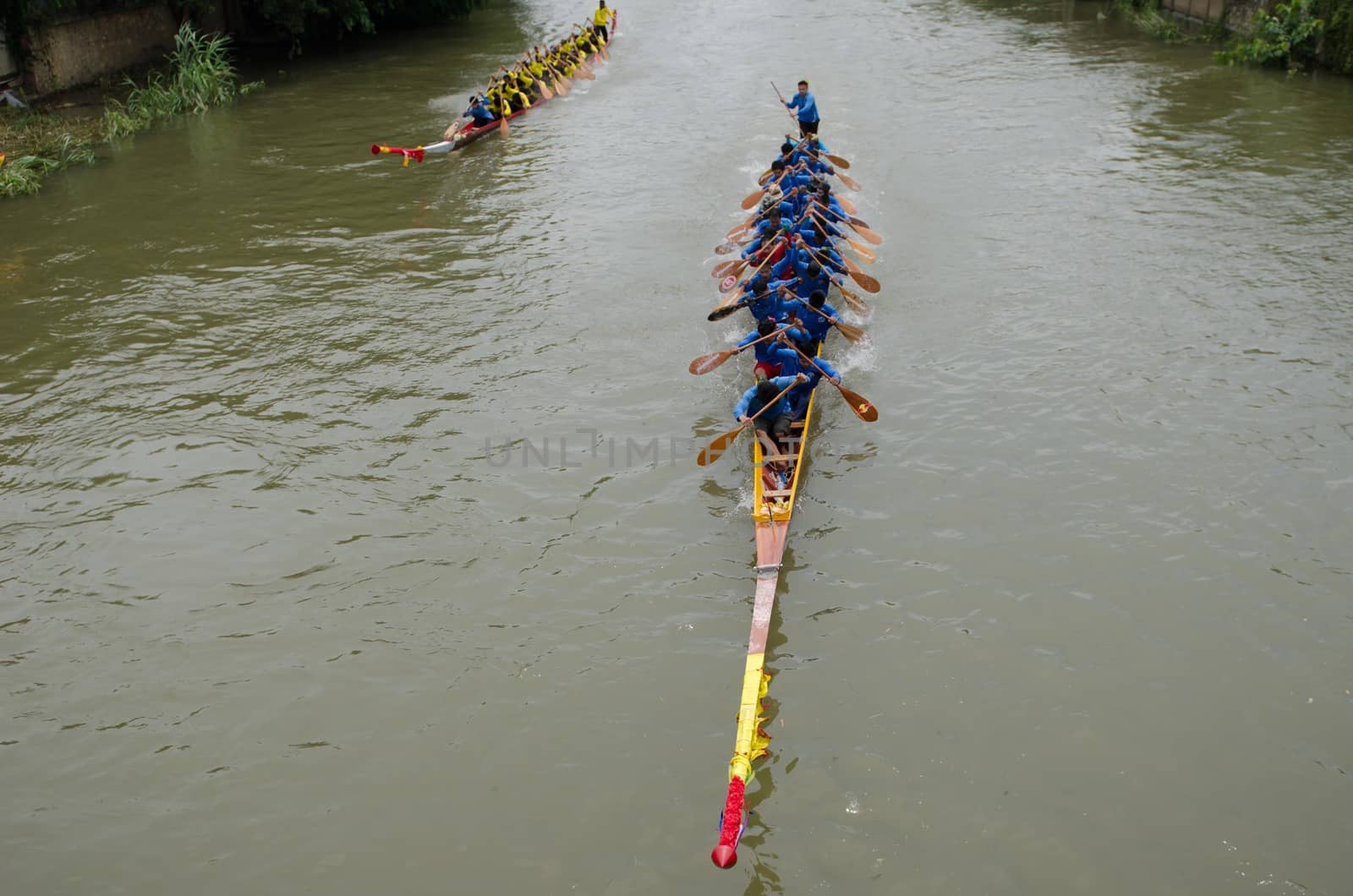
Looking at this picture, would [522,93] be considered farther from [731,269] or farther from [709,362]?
[709,362]

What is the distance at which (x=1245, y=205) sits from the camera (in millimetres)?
15859

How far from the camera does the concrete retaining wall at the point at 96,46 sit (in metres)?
22.2

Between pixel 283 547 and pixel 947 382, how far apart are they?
6951 millimetres

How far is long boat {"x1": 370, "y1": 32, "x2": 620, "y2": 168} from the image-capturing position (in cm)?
1825

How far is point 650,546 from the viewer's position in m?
9.48

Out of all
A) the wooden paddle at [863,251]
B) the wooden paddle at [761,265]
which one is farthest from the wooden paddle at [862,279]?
the wooden paddle at [863,251]

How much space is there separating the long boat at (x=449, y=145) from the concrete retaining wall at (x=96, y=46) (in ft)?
25.8

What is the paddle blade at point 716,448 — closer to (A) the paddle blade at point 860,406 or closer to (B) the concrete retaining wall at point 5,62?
(A) the paddle blade at point 860,406

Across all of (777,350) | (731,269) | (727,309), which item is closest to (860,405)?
(777,350)

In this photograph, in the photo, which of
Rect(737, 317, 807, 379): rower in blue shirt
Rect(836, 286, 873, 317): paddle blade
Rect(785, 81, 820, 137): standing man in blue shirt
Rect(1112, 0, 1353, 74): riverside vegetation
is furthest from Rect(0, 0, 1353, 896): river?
Rect(1112, 0, 1353, 74): riverside vegetation

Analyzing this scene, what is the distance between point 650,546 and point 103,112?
60.9 feet

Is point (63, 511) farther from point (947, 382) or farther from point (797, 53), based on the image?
point (797, 53)

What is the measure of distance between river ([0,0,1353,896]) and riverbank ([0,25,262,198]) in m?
1.37

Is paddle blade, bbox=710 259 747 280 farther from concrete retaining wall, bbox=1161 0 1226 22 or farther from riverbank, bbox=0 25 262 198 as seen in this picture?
concrete retaining wall, bbox=1161 0 1226 22
